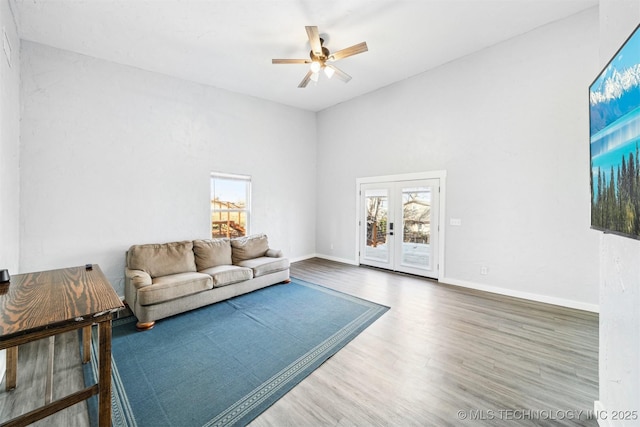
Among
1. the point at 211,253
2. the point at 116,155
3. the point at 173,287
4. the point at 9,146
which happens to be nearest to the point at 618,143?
the point at 173,287

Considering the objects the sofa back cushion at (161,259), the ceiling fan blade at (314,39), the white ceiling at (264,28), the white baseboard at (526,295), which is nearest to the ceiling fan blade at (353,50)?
the ceiling fan blade at (314,39)

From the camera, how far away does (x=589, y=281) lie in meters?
3.14

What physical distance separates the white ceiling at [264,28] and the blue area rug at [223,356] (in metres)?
3.63

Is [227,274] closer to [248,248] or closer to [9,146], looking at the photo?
[248,248]

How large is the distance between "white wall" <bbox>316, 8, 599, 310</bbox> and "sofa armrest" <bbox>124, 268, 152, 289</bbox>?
14.9 feet

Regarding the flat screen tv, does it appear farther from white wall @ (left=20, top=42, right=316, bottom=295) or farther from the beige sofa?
white wall @ (left=20, top=42, right=316, bottom=295)

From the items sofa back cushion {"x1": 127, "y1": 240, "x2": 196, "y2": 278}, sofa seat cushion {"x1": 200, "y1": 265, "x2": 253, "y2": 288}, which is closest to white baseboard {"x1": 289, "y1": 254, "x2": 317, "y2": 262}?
sofa seat cushion {"x1": 200, "y1": 265, "x2": 253, "y2": 288}

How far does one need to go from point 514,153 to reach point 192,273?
5.08 meters

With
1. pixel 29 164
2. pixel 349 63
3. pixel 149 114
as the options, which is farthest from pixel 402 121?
pixel 29 164

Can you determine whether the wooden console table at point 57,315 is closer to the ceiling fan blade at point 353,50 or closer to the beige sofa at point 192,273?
the beige sofa at point 192,273

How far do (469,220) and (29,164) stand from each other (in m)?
6.32

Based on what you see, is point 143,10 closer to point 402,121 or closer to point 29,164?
point 29,164

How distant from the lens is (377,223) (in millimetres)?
5449

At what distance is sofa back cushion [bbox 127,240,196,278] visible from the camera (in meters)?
3.52
